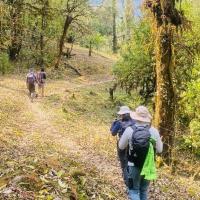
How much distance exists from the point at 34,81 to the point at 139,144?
21353 mm

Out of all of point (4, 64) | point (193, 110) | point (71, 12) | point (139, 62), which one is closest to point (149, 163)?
point (193, 110)

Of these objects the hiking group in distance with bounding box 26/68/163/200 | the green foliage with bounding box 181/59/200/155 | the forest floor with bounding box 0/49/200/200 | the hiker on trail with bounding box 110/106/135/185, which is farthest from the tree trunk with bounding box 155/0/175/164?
the hiking group in distance with bounding box 26/68/163/200

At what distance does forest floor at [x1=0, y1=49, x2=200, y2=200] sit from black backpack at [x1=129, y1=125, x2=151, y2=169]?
5.19 feet

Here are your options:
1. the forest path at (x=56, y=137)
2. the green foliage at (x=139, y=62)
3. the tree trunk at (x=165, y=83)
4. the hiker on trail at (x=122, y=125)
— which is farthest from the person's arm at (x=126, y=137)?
the green foliage at (x=139, y=62)

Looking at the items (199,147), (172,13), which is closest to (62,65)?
(199,147)

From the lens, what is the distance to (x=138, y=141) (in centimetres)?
818

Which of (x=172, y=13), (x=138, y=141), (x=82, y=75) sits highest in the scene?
(x=172, y=13)

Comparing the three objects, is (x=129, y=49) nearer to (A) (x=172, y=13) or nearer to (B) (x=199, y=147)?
(B) (x=199, y=147)

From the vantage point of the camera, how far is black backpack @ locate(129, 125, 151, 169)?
816 cm

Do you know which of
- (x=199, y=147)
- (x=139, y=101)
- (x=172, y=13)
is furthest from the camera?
(x=139, y=101)

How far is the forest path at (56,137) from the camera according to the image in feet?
45.8

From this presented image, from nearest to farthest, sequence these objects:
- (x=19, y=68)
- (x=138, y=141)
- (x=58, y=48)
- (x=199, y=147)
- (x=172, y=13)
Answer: (x=138, y=141) < (x=172, y=13) < (x=199, y=147) < (x=19, y=68) < (x=58, y=48)

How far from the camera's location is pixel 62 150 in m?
16.4

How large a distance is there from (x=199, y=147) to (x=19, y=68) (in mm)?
25757
